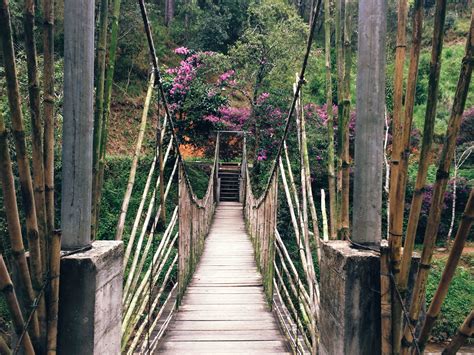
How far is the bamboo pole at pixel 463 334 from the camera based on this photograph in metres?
0.69

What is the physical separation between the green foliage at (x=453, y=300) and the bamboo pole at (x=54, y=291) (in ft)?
16.9

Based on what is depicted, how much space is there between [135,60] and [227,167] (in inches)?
179

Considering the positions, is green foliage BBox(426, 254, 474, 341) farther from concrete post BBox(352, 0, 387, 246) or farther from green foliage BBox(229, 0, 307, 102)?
concrete post BBox(352, 0, 387, 246)

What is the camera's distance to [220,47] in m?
13.1

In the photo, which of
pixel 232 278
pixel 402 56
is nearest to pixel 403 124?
pixel 402 56

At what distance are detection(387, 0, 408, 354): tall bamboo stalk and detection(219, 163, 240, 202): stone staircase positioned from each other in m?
8.58

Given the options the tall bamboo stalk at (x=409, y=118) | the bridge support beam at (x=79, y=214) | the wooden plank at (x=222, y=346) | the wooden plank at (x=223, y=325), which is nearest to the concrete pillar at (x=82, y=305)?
the bridge support beam at (x=79, y=214)

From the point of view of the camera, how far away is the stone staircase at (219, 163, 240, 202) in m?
9.48

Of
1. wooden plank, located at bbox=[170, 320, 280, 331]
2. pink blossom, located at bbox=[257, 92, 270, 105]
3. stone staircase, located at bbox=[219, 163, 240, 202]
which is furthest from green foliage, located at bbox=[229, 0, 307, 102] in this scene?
wooden plank, located at bbox=[170, 320, 280, 331]

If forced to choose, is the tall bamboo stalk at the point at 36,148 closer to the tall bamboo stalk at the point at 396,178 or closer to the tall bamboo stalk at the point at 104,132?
the tall bamboo stalk at the point at 104,132

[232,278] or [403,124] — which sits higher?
[403,124]

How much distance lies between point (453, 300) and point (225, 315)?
4.53 metres

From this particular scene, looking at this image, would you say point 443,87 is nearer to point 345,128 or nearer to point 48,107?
point 345,128

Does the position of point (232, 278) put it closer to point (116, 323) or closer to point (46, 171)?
point (116, 323)
